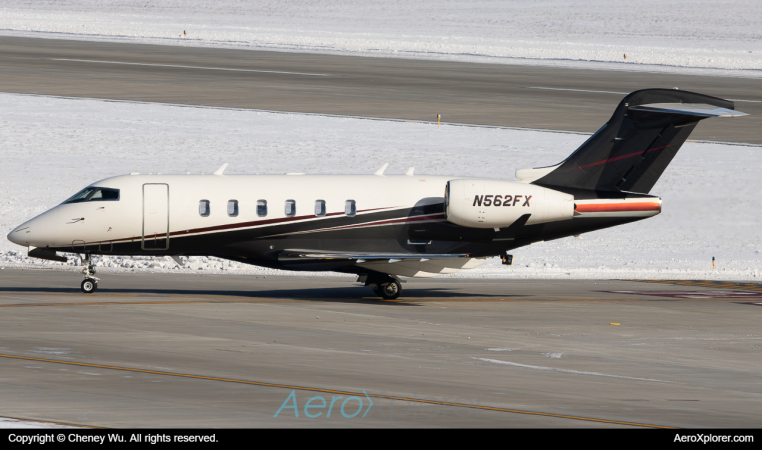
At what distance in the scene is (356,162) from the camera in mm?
42375

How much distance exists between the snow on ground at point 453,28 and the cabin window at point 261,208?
154 ft

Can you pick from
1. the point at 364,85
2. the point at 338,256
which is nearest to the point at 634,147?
the point at 338,256

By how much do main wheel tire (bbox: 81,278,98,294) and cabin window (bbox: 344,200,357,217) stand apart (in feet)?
22.1

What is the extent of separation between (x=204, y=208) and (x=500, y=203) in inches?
298

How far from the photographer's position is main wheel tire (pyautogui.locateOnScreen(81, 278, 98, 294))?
2666 cm

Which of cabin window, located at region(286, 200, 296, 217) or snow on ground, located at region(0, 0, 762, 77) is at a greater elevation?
snow on ground, located at region(0, 0, 762, 77)

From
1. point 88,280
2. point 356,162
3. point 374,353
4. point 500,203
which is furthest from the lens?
point 356,162

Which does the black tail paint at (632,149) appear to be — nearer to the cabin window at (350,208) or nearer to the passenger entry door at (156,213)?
the cabin window at (350,208)

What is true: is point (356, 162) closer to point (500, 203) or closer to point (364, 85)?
point (500, 203)

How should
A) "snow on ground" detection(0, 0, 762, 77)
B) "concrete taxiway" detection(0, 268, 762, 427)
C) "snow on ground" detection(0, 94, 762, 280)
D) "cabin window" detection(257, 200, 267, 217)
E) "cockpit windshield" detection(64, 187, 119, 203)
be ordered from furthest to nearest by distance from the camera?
1. "snow on ground" detection(0, 0, 762, 77)
2. "snow on ground" detection(0, 94, 762, 280)
3. "cockpit windshield" detection(64, 187, 119, 203)
4. "cabin window" detection(257, 200, 267, 217)
5. "concrete taxiway" detection(0, 268, 762, 427)

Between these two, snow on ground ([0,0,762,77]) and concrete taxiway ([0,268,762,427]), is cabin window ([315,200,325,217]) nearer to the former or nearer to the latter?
concrete taxiway ([0,268,762,427])

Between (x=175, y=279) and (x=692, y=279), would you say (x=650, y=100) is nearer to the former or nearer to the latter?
(x=692, y=279)

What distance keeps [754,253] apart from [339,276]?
543 inches

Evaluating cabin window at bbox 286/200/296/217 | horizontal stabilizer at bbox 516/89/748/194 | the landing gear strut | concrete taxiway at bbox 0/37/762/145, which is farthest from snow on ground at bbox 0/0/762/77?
the landing gear strut
